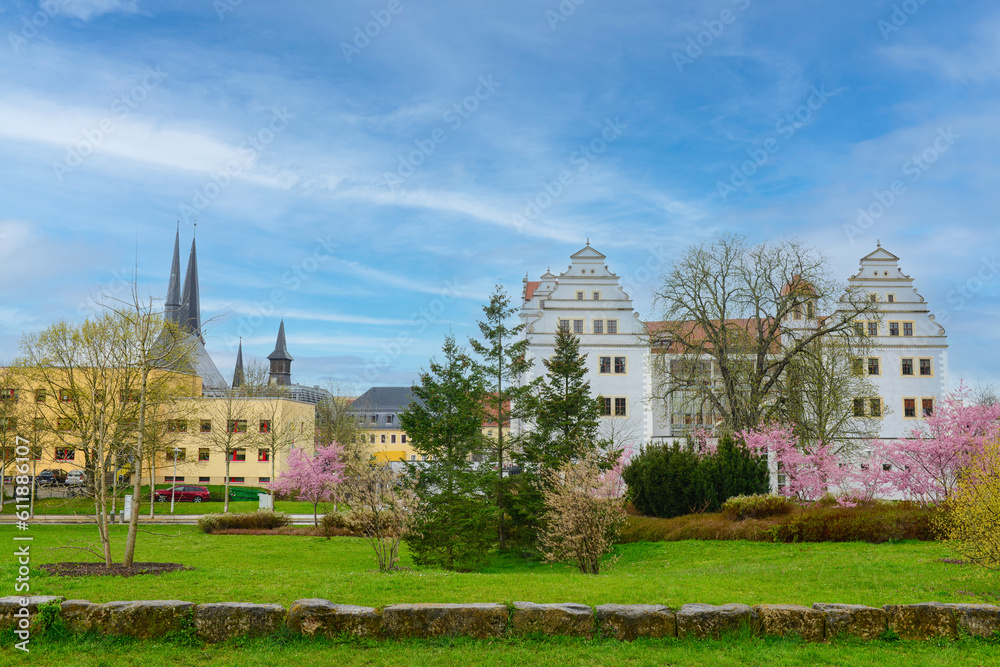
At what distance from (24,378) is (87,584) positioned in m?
31.7

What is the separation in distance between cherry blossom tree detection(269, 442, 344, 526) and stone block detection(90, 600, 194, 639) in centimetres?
2068

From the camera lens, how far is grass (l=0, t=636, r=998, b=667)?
731 centimetres

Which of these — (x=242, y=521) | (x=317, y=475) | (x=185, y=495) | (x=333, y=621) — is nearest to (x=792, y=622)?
(x=333, y=621)

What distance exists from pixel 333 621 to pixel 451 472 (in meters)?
11.4

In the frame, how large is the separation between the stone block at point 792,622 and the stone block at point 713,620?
0.40 feet

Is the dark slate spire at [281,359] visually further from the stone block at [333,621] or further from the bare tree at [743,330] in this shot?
the stone block at [333,621]

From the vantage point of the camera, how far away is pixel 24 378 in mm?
35281

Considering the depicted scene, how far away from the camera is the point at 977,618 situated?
812cm

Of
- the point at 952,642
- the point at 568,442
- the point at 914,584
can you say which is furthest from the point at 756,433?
the point at 952,642

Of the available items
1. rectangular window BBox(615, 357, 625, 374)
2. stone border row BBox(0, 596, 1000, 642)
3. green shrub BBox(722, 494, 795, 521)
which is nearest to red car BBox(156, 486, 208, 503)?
rectangular window BBox(615, 357, 625, 374)

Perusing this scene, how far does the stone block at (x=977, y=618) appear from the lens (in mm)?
8062

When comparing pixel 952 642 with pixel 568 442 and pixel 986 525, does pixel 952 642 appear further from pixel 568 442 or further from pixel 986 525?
pixel 568 442

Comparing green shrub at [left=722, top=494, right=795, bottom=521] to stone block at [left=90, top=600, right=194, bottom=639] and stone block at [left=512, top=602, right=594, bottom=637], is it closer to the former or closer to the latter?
stone block at [left=512, top=602, right=594, bottom=637]

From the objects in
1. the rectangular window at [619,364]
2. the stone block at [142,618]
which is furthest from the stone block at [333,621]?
the rectangular window at [619,364]
